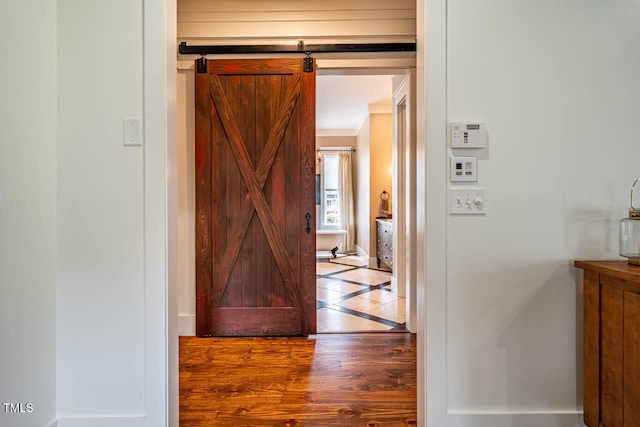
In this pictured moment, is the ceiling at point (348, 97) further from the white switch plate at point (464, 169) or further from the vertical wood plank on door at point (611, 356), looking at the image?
the vertical wood plank on door at point (611, 356)

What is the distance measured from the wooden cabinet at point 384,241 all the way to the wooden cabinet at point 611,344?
3244 mm

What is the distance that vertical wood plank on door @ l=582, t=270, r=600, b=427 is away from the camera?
1.32m

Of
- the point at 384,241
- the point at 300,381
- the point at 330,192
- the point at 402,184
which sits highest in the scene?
the point at 330,192

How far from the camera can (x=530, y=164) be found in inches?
57.1

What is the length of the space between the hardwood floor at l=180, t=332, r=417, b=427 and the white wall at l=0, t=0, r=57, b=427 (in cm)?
72

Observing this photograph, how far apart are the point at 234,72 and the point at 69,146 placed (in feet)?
5.02

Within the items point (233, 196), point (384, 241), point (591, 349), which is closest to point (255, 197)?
point (233, 196)

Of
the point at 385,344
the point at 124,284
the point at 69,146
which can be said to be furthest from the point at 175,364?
the point at 385,344

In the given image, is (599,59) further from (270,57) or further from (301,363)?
(301,363)

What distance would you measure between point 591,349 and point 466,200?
801 millimetres

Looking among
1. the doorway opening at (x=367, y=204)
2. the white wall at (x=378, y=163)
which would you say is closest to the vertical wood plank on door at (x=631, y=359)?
the doorway opening at (x=367, y=204)

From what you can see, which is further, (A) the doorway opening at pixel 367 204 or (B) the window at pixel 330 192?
(B) the window at pixel 330 192

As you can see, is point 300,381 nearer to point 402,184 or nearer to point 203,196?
point 203,196

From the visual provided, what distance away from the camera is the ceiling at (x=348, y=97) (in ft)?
13.9
